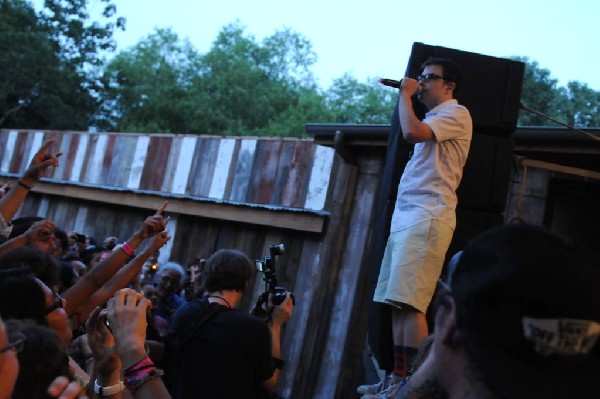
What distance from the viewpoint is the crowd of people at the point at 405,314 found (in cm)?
116

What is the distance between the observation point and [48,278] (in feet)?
11.2

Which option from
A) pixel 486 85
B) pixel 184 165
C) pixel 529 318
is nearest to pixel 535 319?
pixel 529 318

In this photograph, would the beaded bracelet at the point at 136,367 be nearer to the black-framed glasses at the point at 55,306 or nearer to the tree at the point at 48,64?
the black-framed glasses at the point at 55,306

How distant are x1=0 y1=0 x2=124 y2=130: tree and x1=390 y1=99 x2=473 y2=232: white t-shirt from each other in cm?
2327

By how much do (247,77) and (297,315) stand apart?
26261 millimetres

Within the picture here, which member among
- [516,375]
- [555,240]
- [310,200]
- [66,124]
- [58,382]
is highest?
[66,124]

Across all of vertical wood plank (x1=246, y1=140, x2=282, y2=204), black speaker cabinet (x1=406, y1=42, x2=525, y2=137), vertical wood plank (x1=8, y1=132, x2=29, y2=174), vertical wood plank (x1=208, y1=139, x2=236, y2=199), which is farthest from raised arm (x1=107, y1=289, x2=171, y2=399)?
vertical wood plank (x1=8, y1=132, x2=29, y2=174)

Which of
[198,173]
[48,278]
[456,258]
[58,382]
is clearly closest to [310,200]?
[198,173]

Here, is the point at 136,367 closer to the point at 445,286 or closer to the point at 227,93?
the point at 445,286

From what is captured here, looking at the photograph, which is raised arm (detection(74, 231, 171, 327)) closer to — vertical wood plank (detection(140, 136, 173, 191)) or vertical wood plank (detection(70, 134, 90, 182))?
vertical wood plank (detection(140, 136, 173, 191))

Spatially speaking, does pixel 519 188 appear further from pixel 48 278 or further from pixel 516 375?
pixel 516 375

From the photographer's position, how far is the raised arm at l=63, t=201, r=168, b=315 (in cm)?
363

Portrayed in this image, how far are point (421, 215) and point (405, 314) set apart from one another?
52cm

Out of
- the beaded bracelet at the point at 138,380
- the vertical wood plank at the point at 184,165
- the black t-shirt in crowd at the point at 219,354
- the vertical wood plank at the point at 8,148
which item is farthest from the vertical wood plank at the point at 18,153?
the beaded bracelet at the point at 138,380
